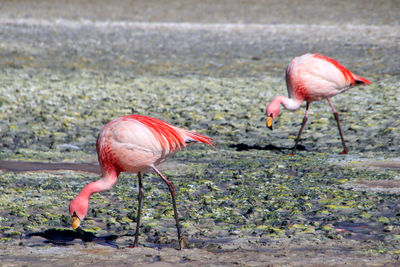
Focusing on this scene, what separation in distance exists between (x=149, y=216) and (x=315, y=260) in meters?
1.98

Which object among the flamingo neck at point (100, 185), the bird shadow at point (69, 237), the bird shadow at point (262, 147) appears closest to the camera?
the flamingo neck at point (100, 185)

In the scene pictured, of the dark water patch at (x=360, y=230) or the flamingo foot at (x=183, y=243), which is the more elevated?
the dark water patch at (x=360, y=230)

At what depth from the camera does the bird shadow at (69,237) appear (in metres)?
5.27

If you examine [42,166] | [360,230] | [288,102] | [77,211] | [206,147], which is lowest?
[360,230]

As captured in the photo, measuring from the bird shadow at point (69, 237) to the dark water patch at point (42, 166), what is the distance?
2.28 metres

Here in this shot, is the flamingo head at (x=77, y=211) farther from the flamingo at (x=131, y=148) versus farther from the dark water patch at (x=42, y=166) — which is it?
the dark water patch at (x=42, y=166)

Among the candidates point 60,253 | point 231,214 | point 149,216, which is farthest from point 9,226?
point 231,214

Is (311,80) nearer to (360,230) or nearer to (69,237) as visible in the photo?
(360,230)

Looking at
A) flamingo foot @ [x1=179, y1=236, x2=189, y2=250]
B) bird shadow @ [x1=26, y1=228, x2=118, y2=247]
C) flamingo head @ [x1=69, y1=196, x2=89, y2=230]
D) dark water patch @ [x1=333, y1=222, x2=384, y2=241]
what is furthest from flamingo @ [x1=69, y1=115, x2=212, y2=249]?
dark water patch @ [x1=333, y1=222, x2=384, y2=241]

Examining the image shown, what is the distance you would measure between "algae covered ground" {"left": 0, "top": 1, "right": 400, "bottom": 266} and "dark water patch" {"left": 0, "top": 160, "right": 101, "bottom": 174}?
0.14 meters

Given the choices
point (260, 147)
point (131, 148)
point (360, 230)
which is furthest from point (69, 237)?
point (260, 147)

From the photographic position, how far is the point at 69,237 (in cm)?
539

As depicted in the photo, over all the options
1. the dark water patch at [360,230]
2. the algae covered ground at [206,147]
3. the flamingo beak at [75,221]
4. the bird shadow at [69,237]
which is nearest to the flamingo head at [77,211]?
the flamingo beak at [75,221]

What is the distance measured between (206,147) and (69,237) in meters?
3.95
